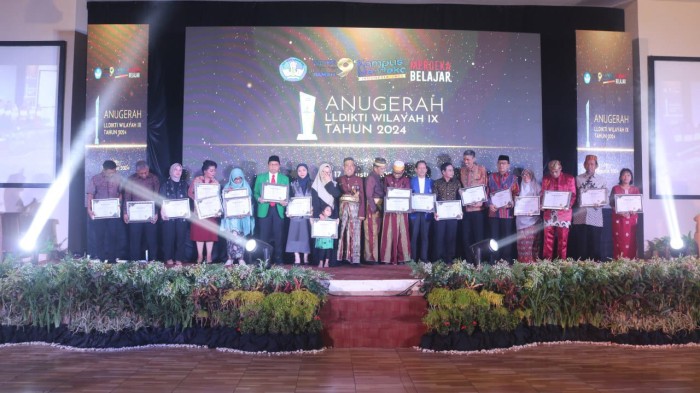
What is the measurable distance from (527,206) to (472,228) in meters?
0.69

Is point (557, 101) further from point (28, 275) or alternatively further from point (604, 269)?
point (28, 275)

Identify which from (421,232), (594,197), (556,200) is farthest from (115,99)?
(594,197)

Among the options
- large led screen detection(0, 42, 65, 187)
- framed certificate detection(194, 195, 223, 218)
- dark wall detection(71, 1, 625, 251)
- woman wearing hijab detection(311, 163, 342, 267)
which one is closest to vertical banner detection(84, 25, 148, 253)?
dark wall detection(71, 1, 625, 251)

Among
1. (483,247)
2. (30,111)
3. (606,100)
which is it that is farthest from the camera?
(606,100)

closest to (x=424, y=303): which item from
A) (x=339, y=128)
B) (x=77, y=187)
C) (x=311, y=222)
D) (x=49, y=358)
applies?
(x=311, y=222)

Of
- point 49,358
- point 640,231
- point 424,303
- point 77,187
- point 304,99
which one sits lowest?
point 49,358

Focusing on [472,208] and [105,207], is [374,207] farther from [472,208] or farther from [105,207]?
[105,207]

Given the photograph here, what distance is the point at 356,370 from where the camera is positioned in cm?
419

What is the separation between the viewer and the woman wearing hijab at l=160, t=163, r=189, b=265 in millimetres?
7281

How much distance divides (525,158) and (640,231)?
184cm

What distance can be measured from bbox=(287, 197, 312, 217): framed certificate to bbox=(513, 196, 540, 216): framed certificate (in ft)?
8.01

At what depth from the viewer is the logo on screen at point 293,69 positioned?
314 inches

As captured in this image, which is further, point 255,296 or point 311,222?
point 311,222

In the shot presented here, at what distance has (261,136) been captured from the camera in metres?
7.89
